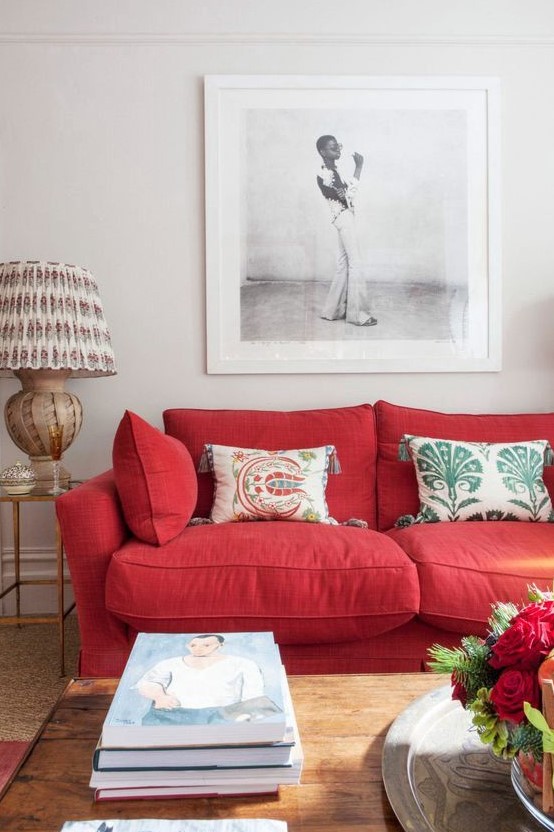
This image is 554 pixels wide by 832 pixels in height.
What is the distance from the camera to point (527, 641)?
2.35 ft

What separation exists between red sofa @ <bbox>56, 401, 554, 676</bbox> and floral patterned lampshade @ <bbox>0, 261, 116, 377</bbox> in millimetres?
532

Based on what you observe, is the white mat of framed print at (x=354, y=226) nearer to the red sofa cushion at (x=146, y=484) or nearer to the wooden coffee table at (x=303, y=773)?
the red sofa cushion at (x=146, y=484)

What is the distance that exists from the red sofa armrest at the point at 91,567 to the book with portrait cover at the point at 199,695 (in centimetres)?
82

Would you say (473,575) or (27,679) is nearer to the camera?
(473,575)

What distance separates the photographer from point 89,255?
2.72m

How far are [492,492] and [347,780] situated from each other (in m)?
1.56

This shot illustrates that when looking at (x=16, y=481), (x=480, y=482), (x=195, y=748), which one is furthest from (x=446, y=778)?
(x=16, y=481)

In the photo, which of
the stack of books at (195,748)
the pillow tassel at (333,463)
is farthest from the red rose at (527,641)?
the pillow tassel at (333,463)

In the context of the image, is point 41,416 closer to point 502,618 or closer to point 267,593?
point 267,593

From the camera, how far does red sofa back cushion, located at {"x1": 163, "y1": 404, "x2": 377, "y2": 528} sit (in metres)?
2.36

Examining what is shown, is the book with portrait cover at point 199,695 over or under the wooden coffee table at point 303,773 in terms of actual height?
over

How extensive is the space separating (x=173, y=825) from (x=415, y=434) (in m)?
1.88

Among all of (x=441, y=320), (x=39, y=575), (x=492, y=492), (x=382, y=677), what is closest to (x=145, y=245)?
(x=441, y=320)

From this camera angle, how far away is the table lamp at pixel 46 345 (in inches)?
87.7
